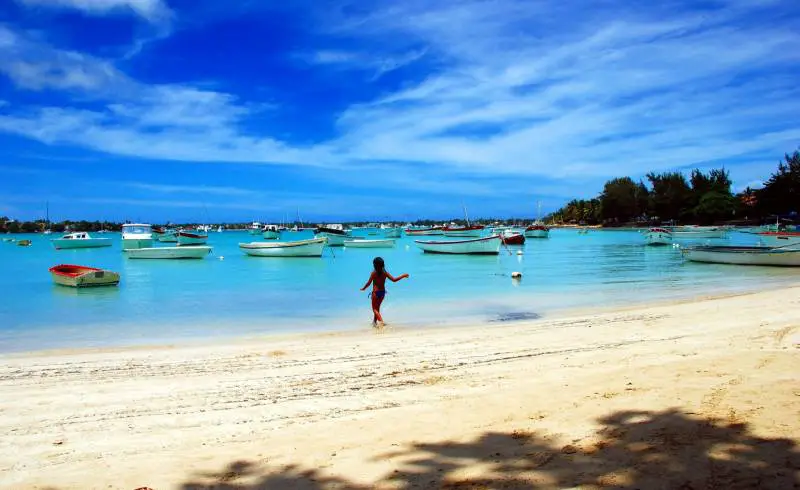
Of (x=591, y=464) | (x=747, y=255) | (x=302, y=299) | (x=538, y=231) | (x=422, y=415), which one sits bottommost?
(x=302, y=299)

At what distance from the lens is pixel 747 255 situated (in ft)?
105

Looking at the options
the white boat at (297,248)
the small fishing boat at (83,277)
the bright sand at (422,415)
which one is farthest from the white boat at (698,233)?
the bright sand at (422,415)

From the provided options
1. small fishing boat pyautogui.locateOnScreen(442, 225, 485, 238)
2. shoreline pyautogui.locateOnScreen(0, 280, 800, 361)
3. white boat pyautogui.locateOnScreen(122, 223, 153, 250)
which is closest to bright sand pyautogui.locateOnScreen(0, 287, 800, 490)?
shoreline pyautogui.locateOnScreen(0, 280, 800, 361)

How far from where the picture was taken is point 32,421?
6035 mm

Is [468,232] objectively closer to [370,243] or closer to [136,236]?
[370,243]

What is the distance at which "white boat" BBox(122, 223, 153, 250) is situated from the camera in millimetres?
61344

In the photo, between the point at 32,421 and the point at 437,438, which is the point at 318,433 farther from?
the point at 32,421

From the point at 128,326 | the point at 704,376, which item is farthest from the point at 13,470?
the point at 128,326

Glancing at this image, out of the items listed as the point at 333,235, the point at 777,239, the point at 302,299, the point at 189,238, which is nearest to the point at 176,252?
the point at 189,238

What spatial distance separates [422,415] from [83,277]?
77.7ft

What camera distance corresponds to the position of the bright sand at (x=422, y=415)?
13.8 ft

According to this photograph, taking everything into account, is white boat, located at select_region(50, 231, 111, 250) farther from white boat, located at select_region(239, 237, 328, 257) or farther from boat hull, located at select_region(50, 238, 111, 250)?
white boat, located at select_region(239, 237, 328, 257)

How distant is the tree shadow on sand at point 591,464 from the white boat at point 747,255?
105ft

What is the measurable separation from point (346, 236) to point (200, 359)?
64911mm
